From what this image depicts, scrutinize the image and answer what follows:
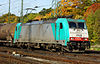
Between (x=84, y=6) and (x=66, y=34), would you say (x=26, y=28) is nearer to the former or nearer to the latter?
(x=66, y=34)

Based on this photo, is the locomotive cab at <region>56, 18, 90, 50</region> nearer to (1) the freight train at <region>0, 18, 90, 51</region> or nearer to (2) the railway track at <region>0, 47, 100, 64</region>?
(1) the freight train at <region>0, 18, 90, 51</region>

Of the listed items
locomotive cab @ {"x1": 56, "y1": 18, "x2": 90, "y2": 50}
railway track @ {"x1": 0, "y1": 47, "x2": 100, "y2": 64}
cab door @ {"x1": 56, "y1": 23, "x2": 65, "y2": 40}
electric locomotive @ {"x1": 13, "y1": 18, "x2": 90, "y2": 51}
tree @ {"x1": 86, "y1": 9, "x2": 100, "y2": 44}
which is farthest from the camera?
tree @ {"x1": 86, "y1": 9, "x2": 100, "y2": 44}

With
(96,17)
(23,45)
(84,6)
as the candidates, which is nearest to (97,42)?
(96,17)

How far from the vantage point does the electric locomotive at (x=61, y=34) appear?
14.8 metres

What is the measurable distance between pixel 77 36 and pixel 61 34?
1454 mm

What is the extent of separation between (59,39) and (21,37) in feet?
A: 23.0

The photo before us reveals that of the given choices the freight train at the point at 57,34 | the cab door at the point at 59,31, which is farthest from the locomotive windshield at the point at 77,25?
the cab door at the point at 59,31

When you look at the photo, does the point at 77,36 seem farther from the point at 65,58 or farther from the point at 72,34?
the point at 65,58

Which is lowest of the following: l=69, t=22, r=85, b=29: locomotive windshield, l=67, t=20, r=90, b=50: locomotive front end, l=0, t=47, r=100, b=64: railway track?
l=0, t=47, r=100, b=64: railway track

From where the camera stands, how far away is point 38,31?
18.0 meters

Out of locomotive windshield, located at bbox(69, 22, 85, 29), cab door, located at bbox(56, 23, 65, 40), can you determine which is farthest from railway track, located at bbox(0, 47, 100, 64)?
locomotive windshield, located at bbox(69, 22, 85, 29)

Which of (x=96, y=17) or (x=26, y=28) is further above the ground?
(x=96, y=17)

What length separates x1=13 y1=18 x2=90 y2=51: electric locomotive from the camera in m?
14.8

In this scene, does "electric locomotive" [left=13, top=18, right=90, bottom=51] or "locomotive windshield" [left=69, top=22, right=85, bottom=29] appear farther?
"locomotive windshield" [left=69, top=22, right=85, bottom=29]
